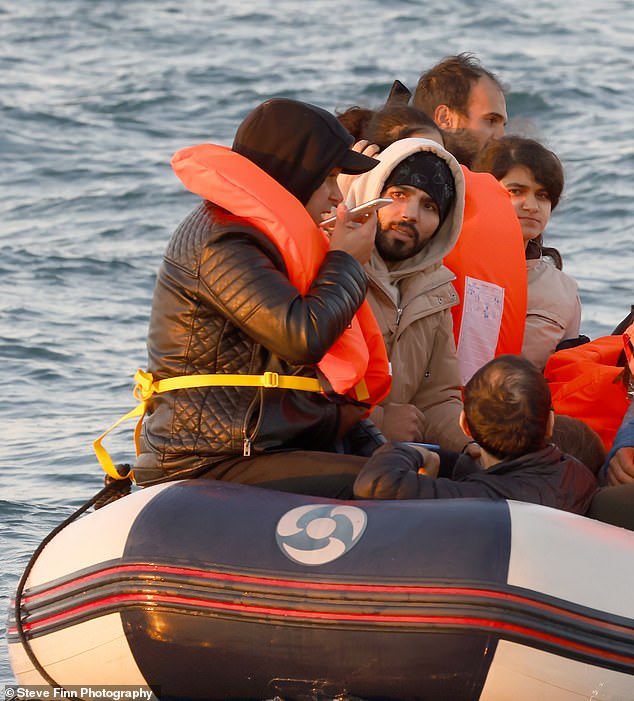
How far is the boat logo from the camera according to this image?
3.47 m

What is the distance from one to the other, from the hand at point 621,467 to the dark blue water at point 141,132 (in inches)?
78.3

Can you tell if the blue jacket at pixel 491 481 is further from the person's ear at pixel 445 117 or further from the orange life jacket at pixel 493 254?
the person's ear at pixel 445 117

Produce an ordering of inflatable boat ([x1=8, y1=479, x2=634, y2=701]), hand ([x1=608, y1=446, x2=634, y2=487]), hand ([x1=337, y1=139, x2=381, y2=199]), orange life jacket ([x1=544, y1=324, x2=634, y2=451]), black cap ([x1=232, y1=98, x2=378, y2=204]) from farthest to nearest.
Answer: hand ([x1=337, y1=139, x2=381, y2=199]), orange life jacket ([x1=544, y1=324, x2=634, y2=451]), hand ([x1=608, y1=446, x2=634, y2=487]), black cap ([x1=232, y1=98, x2=378, y2=204]), inflatable boat ([x1=8, y1=479, x2=634, y2=701])

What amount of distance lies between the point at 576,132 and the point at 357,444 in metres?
9.44

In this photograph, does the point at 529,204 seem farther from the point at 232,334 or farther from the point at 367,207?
the point at 232,334

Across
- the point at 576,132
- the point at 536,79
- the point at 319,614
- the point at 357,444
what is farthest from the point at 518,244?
the point at 536,79

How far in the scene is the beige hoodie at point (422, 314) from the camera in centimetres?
450

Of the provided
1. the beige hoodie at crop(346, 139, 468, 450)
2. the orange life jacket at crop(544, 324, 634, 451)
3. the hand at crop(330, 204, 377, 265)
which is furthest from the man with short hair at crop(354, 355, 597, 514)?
the orange life jacket at crop(544, 324, 634, 451)

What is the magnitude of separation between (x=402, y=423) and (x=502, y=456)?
2.21ft

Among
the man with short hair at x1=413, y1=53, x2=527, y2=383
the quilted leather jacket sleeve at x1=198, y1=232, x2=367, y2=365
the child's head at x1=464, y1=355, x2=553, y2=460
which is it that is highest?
the quilted leather jacket sleeve at x1=198, y1=232, x2=367, y2=365

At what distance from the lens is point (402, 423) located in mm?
4406

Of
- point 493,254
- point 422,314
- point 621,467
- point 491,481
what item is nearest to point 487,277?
point 493,254

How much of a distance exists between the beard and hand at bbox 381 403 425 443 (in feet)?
1.52

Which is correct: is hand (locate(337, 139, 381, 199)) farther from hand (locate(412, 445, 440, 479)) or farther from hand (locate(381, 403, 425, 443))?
hand (locate(412, 445, 440, 479))
